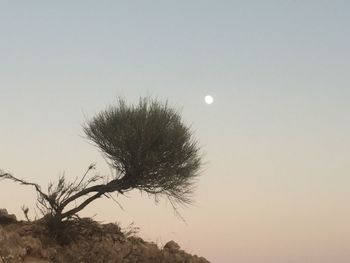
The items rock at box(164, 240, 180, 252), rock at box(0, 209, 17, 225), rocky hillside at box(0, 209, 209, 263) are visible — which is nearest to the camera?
rocky hillside at box(0, 209, 209, 263)

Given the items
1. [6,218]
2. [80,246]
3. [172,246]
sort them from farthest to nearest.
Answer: [172,246] → [6,218] → [80,246]

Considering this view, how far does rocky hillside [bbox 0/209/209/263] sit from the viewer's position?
18.5 m

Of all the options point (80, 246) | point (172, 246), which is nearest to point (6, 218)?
point (80, 246)

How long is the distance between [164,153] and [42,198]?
4.37 m

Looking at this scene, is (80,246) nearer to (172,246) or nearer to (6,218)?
(6,218)

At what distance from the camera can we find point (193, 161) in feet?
74.9

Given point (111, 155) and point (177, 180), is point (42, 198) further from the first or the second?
point (177, 180)

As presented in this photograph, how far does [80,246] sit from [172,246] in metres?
4.22

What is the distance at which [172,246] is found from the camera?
77.3 feet

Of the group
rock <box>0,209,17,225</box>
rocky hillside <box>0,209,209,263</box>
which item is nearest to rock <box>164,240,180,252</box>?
rocky hillside <box>0,209,209,263</box>

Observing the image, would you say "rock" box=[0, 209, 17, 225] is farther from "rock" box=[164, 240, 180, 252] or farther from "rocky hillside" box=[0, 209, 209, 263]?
"rock" box=[164, 240, 180, 252]

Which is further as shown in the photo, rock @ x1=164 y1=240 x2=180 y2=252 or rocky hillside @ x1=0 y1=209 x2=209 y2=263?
rock @ x1=164 y1=240 x2=180 y2=252

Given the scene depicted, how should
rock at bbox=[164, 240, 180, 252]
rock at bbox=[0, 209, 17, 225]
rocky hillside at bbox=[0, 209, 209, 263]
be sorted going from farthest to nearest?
rock at bbox=[164, 240, 180, 252] → rock at bbox=[0, 209, 17, 225] → rocky hillside at bbox=[0, 209, 209, 263]

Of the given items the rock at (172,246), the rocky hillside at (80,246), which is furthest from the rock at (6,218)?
the rock at (172,246)
